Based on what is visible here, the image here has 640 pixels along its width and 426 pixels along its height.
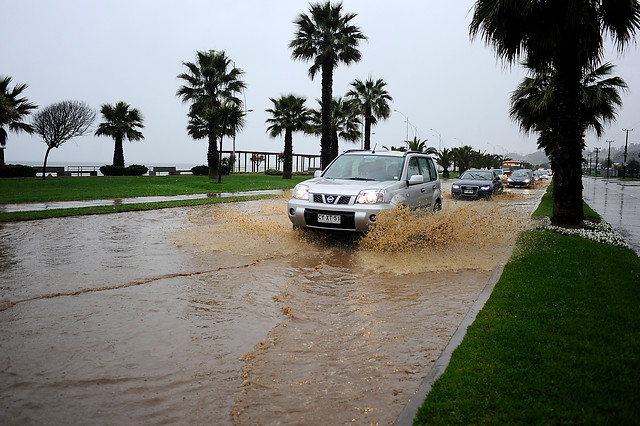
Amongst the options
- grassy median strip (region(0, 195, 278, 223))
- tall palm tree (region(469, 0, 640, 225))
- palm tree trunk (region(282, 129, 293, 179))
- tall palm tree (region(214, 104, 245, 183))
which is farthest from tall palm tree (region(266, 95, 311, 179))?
tall palm tree (region(469, 0, 640, 225))

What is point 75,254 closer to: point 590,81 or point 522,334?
point 522,334

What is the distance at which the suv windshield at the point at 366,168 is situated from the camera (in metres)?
9.49

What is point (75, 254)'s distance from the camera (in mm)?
8078

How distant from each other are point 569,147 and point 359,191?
250 inches

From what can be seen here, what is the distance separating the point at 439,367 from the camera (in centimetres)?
370

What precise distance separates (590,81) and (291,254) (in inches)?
784

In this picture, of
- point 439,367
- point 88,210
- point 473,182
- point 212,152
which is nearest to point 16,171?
point 212,152

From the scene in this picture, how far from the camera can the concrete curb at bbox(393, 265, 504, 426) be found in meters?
2.99

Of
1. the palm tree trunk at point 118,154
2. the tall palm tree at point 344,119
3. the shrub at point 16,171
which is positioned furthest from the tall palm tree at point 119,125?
the tall palm tree at point 344,119

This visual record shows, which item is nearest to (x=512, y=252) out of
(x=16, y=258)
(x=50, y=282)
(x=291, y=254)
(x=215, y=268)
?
(x=291, y=254)

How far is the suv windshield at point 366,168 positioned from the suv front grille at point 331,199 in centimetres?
114

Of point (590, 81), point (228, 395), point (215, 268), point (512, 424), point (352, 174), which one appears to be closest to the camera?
point (512, 424)

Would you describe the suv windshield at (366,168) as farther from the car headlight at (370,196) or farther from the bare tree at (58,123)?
the bare tree at (58,123)

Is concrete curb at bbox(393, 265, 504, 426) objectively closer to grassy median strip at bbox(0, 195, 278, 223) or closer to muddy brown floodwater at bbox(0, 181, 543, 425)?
muddy brown floodwater at bbox(0, 181, 543, 425)
